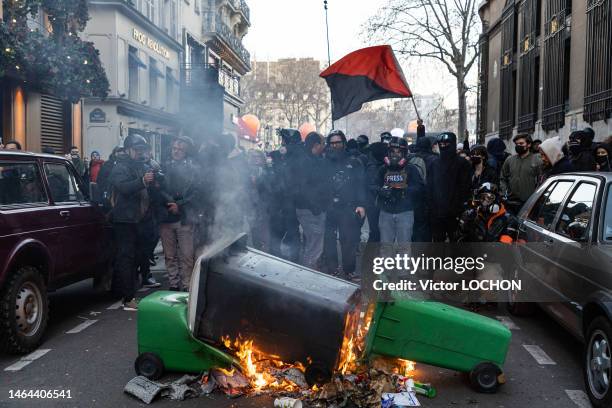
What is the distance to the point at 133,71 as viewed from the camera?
82.3 feet

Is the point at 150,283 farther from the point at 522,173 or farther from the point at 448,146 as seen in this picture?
the point at 522,173

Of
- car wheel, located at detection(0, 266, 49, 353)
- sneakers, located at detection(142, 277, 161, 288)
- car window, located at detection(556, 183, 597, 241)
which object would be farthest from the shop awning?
car window, located at detection(556, 183, 597, 241)

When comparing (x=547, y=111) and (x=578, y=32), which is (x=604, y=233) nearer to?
(x=578, y=32)

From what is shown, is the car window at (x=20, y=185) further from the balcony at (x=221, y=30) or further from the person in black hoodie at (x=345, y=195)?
the balcony at (x=221, y=30)

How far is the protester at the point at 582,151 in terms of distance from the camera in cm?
842

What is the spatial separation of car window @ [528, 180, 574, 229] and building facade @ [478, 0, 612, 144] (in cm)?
805

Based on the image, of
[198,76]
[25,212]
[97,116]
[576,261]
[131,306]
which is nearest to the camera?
[576,261]

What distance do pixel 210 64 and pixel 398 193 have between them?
94.8ft

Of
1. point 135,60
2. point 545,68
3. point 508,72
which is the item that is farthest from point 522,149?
point 135,60

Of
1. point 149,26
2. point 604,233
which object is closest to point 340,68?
point 604,233

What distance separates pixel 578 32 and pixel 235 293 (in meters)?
15.1

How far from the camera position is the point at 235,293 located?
14.2ft

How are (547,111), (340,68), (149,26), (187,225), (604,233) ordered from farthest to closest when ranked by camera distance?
(149,26), (547,111), (340,68), (187,225), (604,233)

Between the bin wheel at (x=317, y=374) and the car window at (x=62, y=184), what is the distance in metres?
3.61
